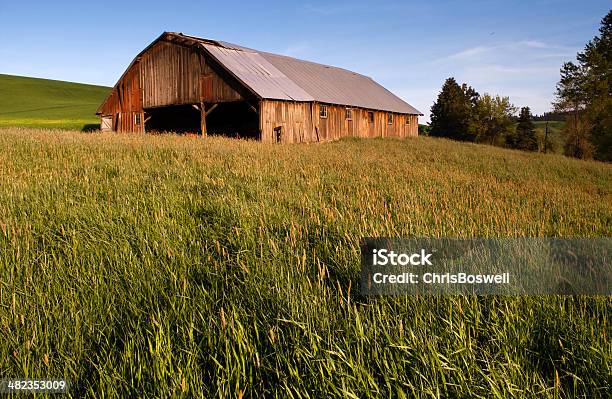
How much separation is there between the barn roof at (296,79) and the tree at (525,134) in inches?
986

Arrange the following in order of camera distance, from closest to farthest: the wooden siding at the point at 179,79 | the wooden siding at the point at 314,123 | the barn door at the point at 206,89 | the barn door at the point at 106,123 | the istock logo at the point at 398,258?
the istock logo at the point at 398,258
the wooden siding at the point at 314,123
the wooden siding at the point at 179,79
the barn door at the point at 206,89
the barn door at the point at 106,123

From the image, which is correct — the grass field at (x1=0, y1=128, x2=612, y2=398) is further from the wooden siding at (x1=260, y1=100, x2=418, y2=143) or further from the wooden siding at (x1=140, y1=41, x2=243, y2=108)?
the wooden siding at (x1=140, y1=41, x2=243, y2=108)

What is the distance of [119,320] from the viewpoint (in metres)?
2.17

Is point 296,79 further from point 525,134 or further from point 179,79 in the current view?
point 525,134

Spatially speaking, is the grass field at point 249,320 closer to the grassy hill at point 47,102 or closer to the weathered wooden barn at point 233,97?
the weathered wooden barn at point 233,97

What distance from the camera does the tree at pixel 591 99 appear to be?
4188cm

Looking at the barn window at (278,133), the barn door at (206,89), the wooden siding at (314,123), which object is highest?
the barn door at (206,89)

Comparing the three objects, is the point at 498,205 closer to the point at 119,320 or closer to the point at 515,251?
the point at 515,251

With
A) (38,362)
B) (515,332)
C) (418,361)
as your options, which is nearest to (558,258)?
(515,332)

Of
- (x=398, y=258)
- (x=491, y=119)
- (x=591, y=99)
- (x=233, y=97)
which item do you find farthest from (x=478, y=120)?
(x=398, y=258)

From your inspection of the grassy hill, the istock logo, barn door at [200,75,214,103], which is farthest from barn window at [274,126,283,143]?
the grassy hill

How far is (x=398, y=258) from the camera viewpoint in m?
2.79

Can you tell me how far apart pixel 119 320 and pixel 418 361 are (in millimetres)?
1655

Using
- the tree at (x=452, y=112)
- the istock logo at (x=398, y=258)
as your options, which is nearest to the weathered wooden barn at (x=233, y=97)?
the istock logo at (x=398, y=258)
